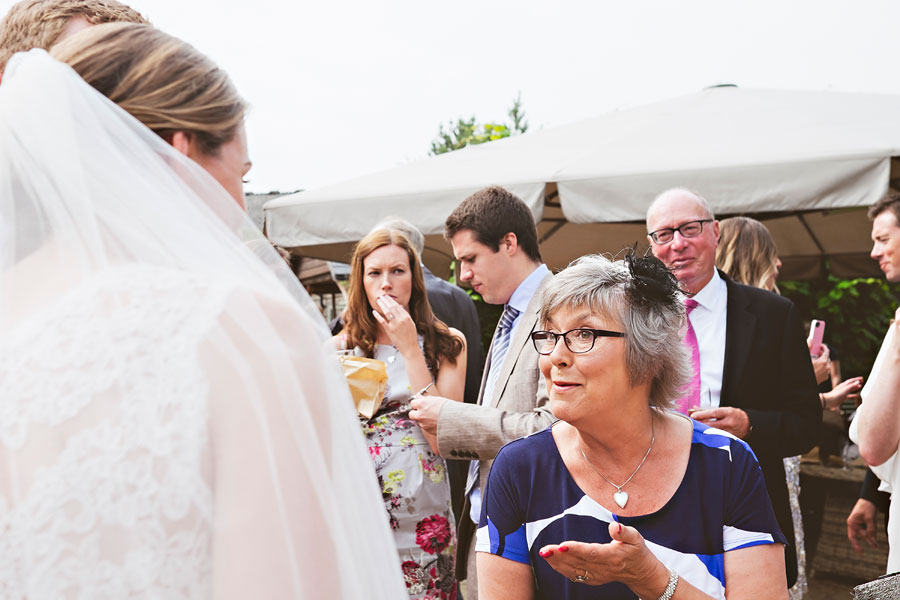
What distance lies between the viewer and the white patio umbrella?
12.2 ft

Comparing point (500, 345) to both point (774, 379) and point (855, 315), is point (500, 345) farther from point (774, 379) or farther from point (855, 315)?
point (855, 315)

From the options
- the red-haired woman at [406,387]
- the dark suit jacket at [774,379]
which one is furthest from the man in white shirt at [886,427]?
the red-haired woman at [406,387]

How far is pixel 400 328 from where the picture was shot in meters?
3.13

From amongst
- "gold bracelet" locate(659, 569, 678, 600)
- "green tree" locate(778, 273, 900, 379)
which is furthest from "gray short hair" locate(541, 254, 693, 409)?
"green tree" locate(778, 273, 900, 379)

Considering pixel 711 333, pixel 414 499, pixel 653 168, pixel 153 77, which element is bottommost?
pixel 414 499

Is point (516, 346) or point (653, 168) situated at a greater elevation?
point (653, 168)

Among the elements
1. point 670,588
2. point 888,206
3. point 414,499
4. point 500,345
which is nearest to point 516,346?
point 500,345

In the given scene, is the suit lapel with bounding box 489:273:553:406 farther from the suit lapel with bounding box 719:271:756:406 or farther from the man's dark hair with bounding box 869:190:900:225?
the man's dark hair with bounding box 869:190:900:225

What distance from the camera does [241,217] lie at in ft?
3.96

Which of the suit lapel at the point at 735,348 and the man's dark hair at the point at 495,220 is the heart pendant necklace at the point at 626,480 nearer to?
the suit lapel at the point at 735,348

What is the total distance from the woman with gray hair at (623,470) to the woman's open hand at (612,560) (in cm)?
9

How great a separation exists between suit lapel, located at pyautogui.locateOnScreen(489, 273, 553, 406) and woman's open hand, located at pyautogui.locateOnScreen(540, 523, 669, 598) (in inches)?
42.9

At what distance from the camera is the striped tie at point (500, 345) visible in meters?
2.95

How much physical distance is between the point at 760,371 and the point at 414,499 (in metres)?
1.43
